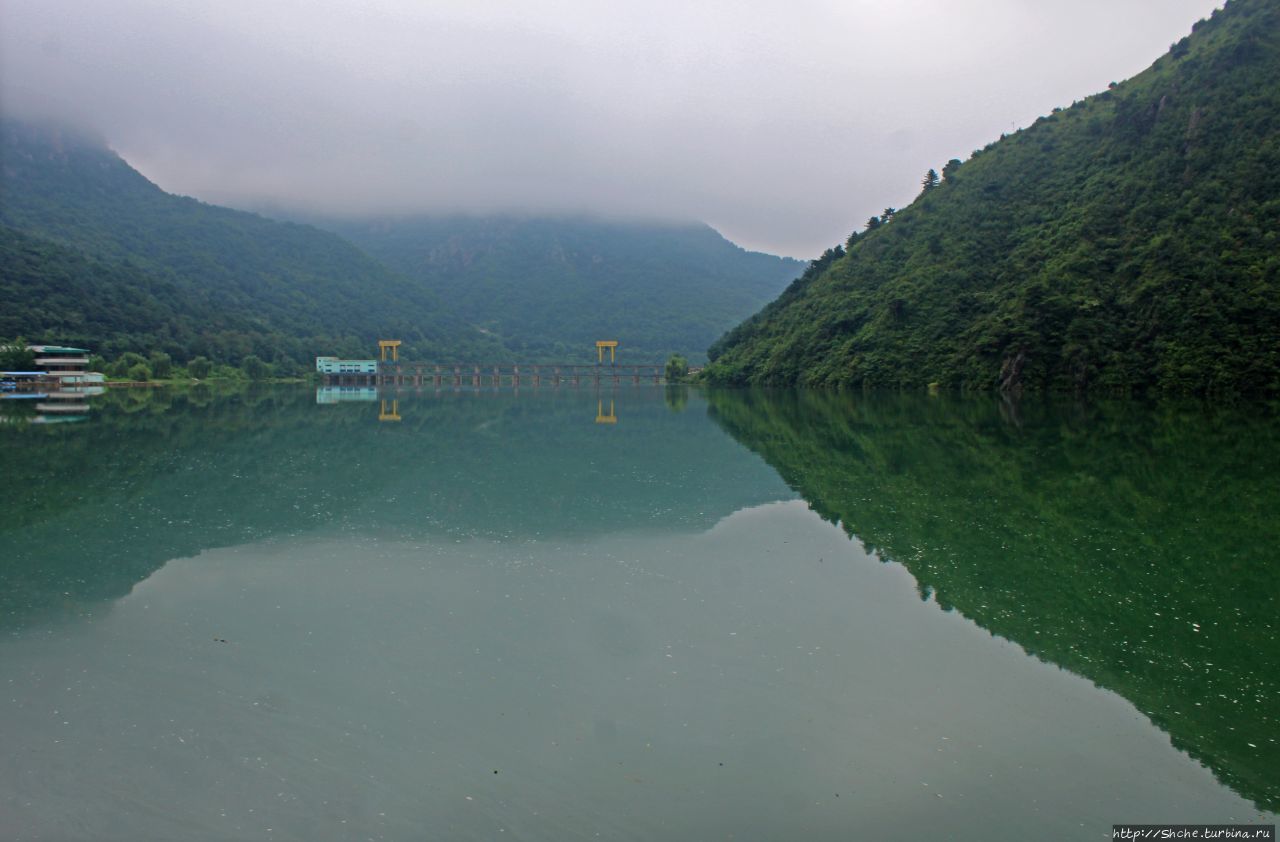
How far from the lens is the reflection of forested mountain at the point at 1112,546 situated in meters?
6.34

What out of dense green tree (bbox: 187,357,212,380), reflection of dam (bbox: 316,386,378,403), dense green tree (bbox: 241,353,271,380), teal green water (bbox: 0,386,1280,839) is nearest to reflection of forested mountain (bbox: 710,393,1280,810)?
teal green water (bbox: 0,386,1280,839)

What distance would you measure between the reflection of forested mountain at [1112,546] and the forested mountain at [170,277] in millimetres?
79505

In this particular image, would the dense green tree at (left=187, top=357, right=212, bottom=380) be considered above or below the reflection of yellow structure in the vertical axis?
below

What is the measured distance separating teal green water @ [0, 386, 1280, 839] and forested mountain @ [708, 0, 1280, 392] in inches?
1517

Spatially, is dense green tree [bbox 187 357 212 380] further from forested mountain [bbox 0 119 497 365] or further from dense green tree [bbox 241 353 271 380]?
dense green tree [bbox 241 353 271 380]

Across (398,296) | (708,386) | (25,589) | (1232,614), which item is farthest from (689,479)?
(398,296)

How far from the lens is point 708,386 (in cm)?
8412

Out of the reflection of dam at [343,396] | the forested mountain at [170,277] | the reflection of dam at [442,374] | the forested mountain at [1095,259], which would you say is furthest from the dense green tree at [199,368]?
the forested mountain at [1095,259]

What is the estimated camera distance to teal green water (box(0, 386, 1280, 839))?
188 inches

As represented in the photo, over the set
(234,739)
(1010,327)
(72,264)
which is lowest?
(234,739)

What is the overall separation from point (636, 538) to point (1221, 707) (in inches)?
275

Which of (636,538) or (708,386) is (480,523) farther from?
(708,386)

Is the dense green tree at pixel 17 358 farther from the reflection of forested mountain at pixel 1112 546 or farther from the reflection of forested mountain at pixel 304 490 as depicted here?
the reflection of forested mountain at pixel 1112 546

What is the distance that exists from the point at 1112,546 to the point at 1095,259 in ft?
172
